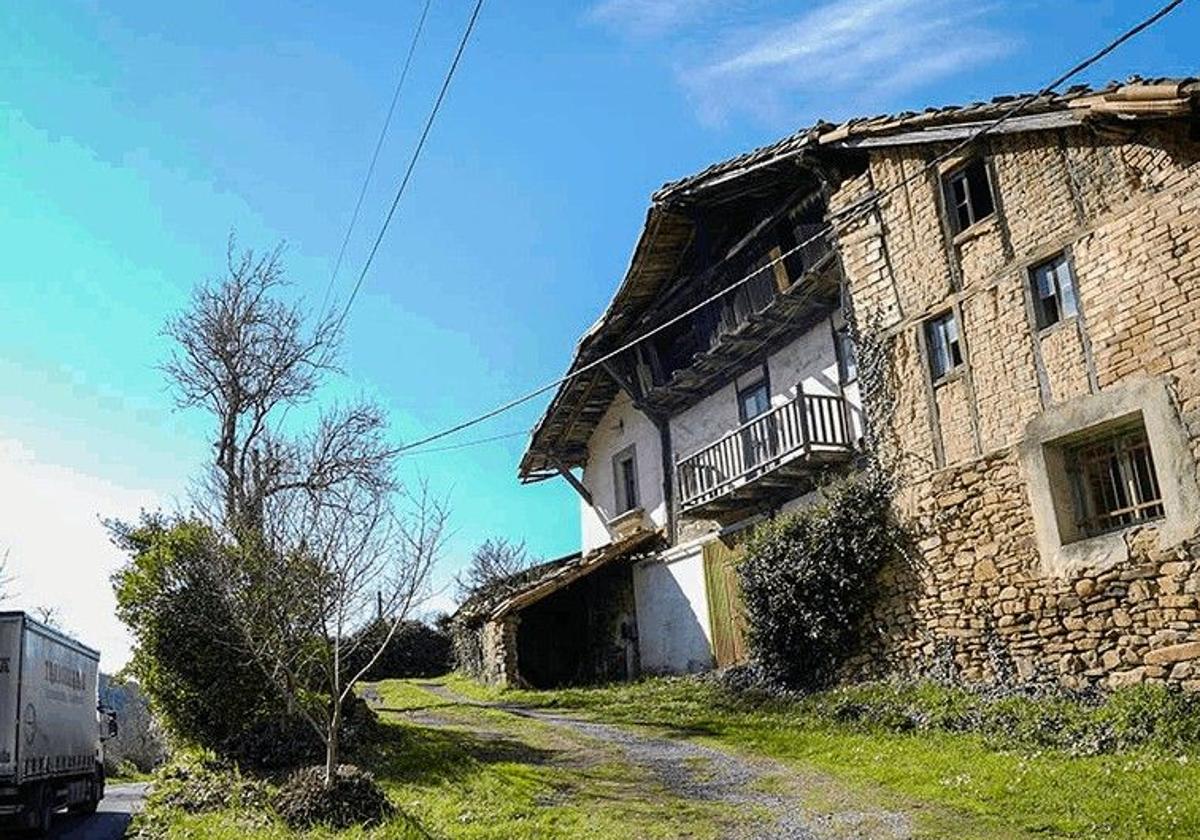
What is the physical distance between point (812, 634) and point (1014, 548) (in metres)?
3.75

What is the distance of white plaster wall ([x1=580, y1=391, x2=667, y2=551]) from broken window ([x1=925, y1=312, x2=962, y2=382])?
9733 mm

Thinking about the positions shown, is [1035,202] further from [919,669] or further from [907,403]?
[919,669]

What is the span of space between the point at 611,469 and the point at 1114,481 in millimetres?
15417

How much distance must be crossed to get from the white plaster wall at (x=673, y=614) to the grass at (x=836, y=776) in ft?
16.5

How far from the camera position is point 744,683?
57.4 feet

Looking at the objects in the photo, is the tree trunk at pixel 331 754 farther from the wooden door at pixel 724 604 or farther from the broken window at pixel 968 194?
the broken window at pixel 968 194

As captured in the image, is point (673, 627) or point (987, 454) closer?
point (987, 454)

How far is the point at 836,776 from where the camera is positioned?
1084 centimetres

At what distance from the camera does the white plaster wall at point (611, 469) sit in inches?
960

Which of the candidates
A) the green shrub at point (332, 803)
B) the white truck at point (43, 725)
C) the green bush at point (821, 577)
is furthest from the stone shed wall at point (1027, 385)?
the white truck at point (43, 725)

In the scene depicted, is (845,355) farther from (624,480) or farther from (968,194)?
(624,480)

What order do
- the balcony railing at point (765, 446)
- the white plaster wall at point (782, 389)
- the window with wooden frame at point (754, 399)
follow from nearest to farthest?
the balcony railing at point (765, 446) → the white plaster wall at point (782, 389) → the window with wooden frame at point (754, 399)

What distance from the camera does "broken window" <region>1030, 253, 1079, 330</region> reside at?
13.1m

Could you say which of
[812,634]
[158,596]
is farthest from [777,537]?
[158,596]
